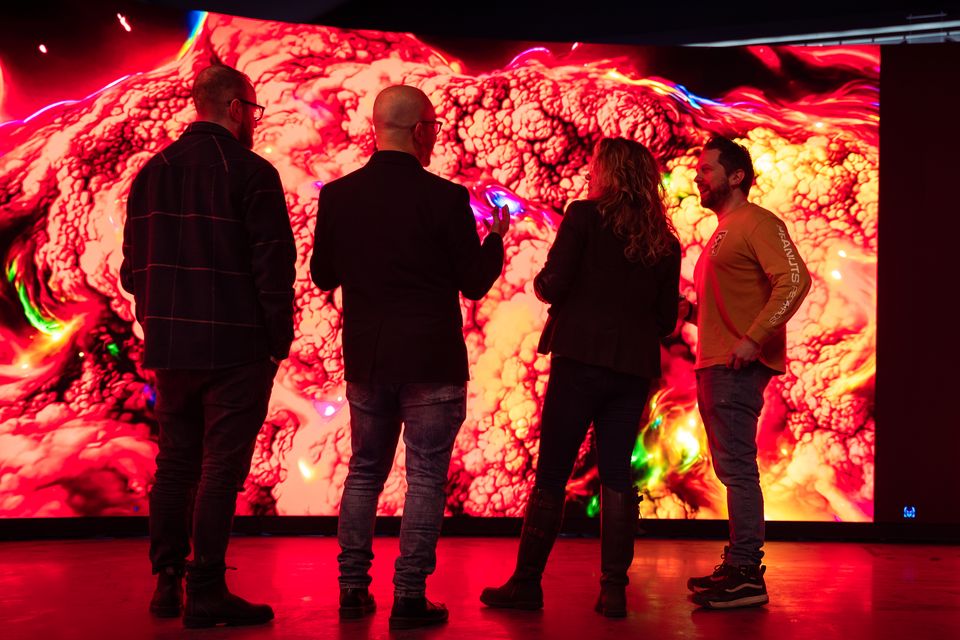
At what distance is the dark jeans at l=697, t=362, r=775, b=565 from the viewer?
2.99 meters

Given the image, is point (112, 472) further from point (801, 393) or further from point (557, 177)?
point (801, 393)

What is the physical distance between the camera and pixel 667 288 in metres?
2.85

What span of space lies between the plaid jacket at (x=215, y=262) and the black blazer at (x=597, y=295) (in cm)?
71

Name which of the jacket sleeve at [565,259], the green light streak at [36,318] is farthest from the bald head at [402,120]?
the green light streak at [36,318]

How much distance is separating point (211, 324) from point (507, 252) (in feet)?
6.71

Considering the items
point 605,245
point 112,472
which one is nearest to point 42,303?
point 112,472

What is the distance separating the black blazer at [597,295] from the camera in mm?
2732

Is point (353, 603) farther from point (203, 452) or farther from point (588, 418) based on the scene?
point (588, 418)

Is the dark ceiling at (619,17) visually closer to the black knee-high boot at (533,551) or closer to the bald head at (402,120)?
the bald head at (402,120)

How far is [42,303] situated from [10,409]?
1.41ft

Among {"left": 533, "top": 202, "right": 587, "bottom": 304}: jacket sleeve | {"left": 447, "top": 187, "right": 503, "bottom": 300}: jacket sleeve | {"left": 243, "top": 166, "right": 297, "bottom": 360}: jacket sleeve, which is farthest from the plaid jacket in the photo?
{"left": 533, "top": 202, "right": 587, "bottom": 304}: jacket sleeve

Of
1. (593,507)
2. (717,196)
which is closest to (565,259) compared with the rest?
(717,196)

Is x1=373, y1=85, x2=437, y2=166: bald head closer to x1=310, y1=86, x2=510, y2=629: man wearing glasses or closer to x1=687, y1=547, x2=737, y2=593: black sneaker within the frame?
x1=310, y1=86, x2=510, y2=629: man wearing glasses

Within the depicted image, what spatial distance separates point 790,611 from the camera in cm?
288
